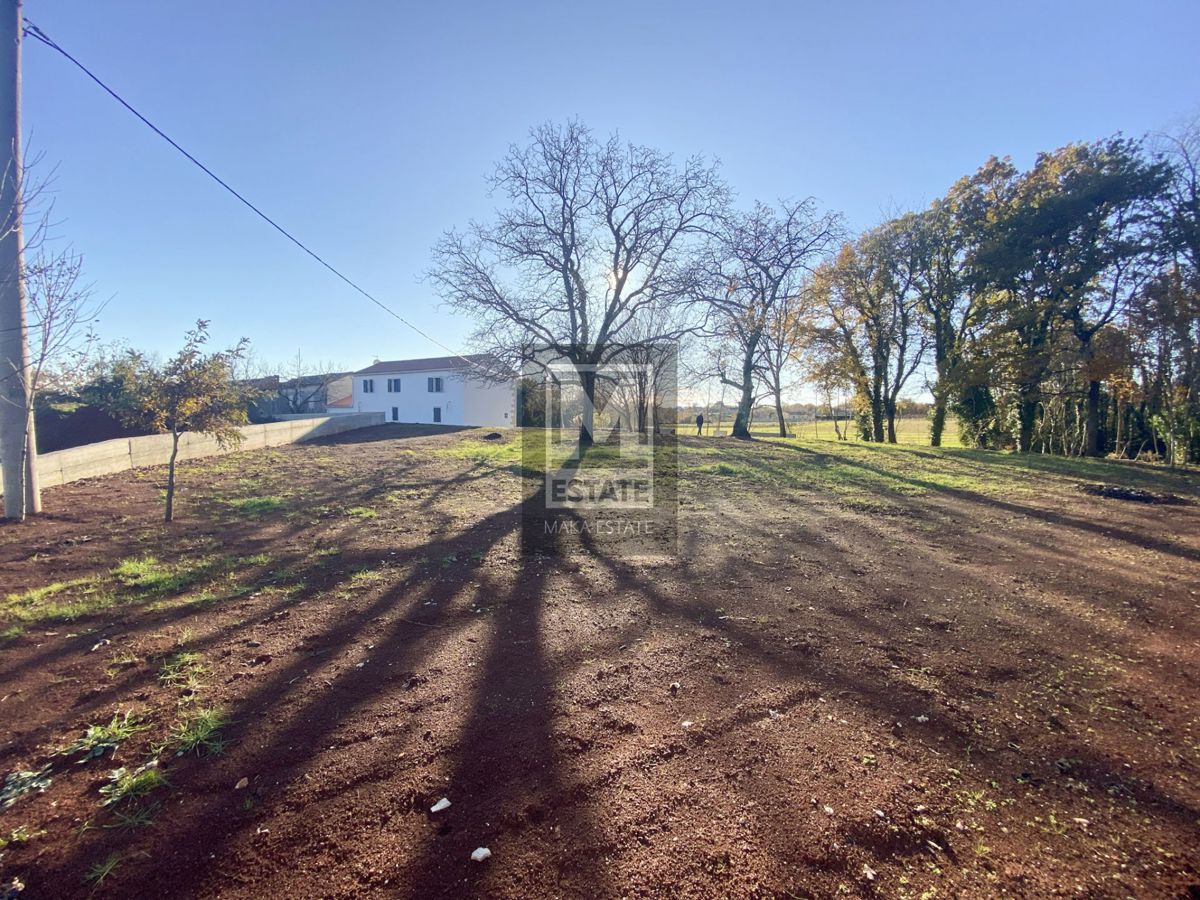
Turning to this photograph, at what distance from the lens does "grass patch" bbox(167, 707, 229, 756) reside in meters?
2.25

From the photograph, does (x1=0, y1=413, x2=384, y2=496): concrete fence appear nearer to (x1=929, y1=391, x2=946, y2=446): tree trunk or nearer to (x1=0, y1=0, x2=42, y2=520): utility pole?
(x1=0, y1=0, x2=42, y2=520): utility pole

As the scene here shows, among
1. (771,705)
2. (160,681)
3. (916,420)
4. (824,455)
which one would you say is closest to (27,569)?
(160,681)

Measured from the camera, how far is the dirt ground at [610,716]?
5.54 feet

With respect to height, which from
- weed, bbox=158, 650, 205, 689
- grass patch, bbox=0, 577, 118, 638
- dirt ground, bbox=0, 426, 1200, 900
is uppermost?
grass patch, bbox=0, 577, 118, 638

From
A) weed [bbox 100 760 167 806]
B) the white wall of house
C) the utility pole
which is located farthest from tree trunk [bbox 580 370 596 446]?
weed [bbox 100 760 167 806]

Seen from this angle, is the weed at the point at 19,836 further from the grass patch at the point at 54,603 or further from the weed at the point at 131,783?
the grass patch at the point at 54,603

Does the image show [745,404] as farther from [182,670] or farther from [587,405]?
[182,670]

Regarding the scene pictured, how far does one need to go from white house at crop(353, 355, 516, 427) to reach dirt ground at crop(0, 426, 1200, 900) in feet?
83.5

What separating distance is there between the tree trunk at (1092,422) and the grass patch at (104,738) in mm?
21647

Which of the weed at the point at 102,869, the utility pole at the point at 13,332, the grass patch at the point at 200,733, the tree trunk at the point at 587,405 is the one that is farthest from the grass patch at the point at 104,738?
the tree trunk at the point at 587,405

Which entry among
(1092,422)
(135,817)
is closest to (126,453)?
(135,817)

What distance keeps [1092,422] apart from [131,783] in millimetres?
22138

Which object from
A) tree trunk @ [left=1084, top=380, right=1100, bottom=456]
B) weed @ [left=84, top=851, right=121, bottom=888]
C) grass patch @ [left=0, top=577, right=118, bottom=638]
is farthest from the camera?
tree trunk @ [left=1084, top=380, right=1100, bottom=456]

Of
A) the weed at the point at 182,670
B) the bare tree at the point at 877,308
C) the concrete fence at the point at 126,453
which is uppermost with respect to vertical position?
the bare tree at the point at 877,308
